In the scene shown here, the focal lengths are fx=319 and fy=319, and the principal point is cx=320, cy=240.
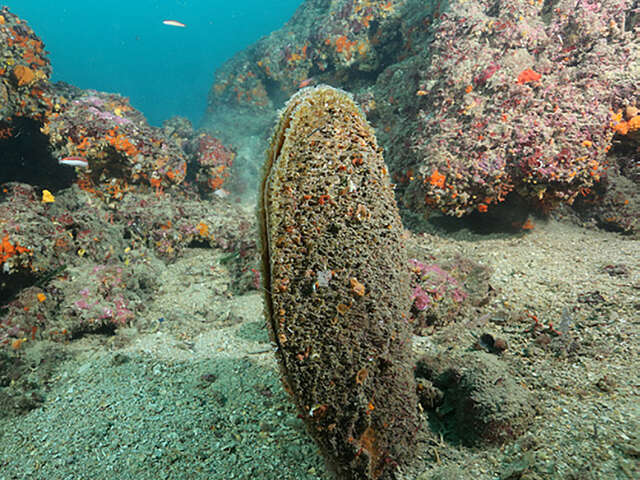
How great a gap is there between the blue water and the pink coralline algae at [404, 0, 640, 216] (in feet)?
251

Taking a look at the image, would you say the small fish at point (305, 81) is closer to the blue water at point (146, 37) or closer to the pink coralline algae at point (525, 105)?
the pink coralline algae at point (525, 105)

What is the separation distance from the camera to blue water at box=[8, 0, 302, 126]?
81250mm

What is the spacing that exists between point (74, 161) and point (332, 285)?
261 inches

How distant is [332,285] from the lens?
145cm

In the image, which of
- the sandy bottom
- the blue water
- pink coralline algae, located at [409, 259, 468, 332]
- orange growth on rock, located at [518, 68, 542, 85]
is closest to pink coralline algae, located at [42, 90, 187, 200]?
the sandy bottom

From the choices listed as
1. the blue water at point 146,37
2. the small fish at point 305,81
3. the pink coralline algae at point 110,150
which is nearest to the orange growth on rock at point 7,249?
the pink coralline algae at point 110,150


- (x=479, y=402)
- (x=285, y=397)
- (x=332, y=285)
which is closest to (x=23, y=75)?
(x=285, y=397)

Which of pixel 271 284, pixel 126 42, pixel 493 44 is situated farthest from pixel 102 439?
pixel 126 42

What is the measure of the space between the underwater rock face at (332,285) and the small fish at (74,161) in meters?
6.16

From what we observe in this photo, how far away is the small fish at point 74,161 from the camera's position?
592 centimetres

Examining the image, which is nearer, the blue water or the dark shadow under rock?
the dark shadow under rock

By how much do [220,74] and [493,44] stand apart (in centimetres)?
1697

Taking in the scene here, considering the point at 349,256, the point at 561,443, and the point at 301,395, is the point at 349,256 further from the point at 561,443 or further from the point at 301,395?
the point at 561,443

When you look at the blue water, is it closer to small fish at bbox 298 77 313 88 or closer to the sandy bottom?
small fish at bbox 298 77 313 88
